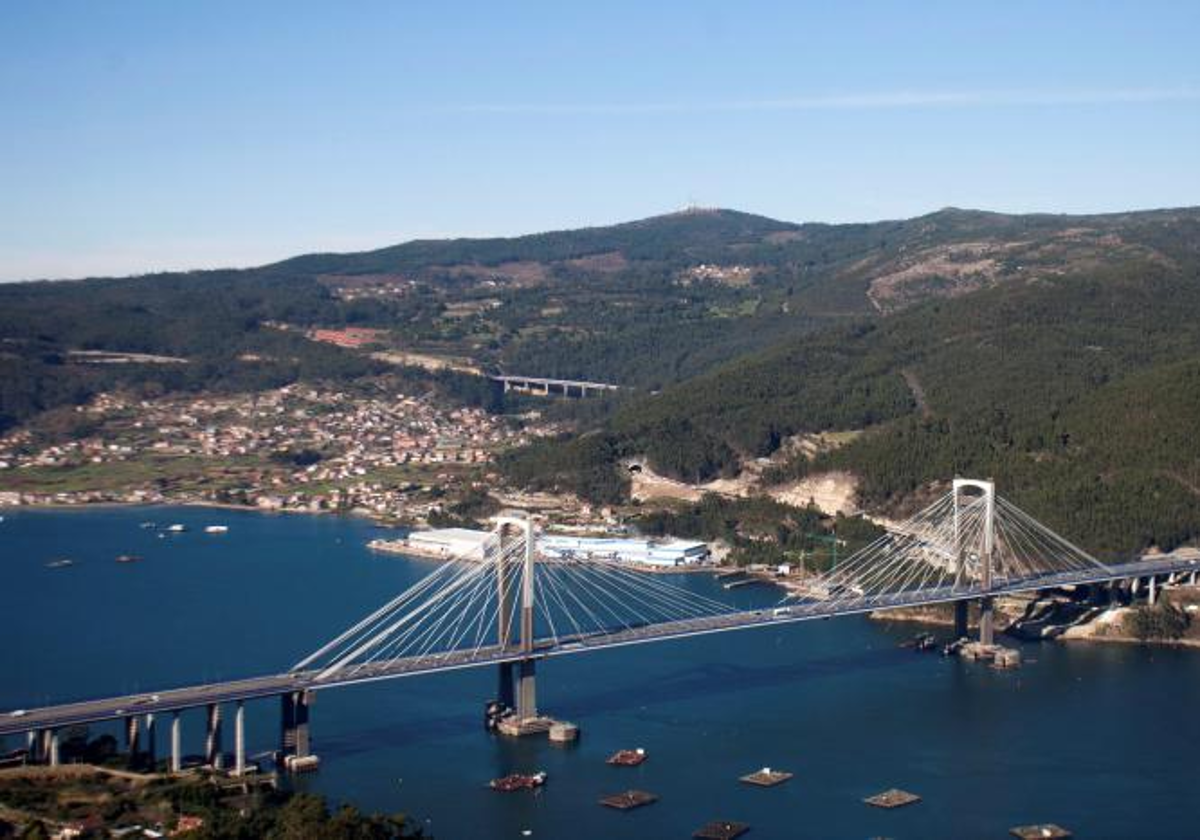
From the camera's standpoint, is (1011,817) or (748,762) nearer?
(1011,817)

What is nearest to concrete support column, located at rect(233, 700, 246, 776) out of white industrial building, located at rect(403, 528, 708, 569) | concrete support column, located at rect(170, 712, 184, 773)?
concrete support column, located at rect(170, 712, 184, 773)

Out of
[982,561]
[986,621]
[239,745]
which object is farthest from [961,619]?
[239,745]

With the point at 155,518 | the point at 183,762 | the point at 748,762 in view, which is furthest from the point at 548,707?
the point at 155,518

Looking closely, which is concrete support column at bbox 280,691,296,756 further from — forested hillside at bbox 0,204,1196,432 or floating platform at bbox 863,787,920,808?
forested hillside at bbox 0,204,1196,432

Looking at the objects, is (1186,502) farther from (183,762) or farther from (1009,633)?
(183,762)

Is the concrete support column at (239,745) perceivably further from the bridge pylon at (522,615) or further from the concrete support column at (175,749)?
the bridge pylon at (522,615)
